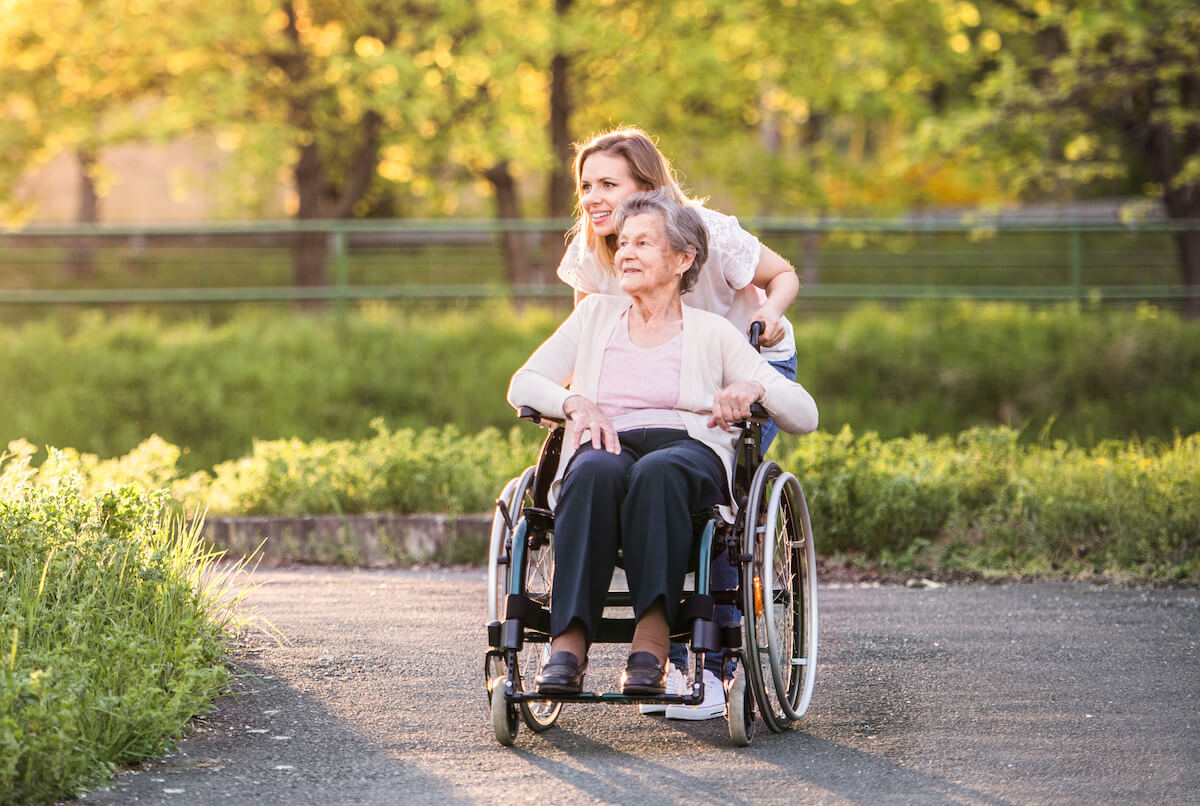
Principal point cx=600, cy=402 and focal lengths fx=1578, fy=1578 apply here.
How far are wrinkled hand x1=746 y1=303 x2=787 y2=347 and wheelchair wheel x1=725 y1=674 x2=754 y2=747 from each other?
109 cm

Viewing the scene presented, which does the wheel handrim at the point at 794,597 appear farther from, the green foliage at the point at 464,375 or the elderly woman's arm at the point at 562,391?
the green foliage at the point at 464,375

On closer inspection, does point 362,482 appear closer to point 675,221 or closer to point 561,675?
point 675,221

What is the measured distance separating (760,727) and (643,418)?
941 mm

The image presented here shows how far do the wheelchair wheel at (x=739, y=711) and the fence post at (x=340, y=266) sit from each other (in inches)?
436

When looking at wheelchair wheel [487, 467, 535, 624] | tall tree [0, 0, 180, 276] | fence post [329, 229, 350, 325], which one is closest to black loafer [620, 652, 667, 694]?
wheelchair wheel [487, 467, 535, 624]

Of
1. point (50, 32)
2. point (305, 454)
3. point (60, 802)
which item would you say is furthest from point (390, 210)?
point (60, 802)

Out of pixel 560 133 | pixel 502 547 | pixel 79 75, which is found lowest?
pixel 502 547

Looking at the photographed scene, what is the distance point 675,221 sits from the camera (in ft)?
14.7

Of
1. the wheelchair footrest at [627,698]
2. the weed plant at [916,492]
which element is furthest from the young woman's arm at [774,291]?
the weed plant at [916,492]

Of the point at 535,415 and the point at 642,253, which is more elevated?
the point at 642,253

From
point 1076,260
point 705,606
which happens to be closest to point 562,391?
point 705,606

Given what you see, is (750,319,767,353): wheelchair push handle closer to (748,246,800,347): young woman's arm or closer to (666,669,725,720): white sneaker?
(748,246,800,347): young woman's arm

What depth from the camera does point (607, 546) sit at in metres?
4.09

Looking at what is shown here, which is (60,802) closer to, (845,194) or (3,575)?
(3,575)
